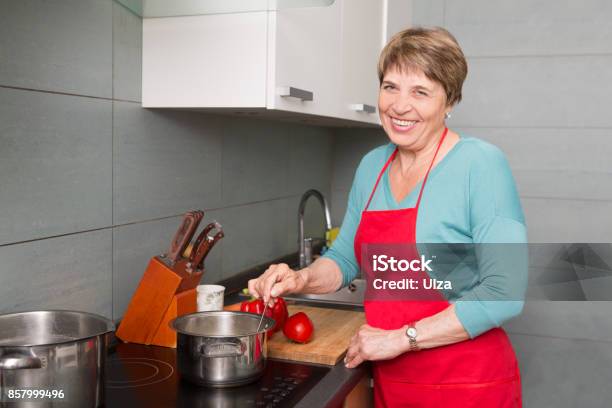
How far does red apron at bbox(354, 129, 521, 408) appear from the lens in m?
1.45

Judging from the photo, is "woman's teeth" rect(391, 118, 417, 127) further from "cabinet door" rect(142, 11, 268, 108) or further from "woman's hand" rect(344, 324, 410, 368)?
"woman's hand" rect(344, 324, 410, 368)

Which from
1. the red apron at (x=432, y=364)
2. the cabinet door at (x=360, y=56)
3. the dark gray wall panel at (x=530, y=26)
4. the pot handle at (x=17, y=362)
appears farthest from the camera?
the dark gray wall panel at (x=530, y=26)

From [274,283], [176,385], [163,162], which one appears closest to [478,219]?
[274,283]

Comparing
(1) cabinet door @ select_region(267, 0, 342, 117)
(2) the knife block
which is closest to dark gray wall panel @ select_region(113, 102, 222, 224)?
(2) the knife block

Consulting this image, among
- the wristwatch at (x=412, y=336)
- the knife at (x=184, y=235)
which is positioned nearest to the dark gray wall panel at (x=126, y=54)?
the knife at (x=184, y=235)

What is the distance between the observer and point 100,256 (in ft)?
4.94

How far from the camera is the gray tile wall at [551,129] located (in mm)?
2807

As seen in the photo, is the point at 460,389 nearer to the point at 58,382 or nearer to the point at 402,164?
the point at 402,164

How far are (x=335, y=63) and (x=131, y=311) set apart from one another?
2.87ft

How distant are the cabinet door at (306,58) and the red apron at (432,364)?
1.19 feet

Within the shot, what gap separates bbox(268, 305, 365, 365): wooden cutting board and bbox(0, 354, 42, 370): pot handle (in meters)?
0.65

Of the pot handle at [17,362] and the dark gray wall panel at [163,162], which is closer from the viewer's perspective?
the pot handle at [17,362]

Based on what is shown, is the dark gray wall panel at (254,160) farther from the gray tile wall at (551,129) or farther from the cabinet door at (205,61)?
the gray tile wall at (551,129)

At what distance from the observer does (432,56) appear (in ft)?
4.68
